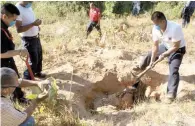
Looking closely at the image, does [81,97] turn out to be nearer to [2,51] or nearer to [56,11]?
[2,51]

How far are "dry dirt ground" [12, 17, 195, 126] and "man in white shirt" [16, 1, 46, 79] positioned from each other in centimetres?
59

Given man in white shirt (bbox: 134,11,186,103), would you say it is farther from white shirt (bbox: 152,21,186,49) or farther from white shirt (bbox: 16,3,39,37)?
white shirt (bbox: 16,3,39,37)

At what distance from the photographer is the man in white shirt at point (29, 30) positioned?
4.54m

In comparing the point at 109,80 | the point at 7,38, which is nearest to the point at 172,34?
the point at 109,80

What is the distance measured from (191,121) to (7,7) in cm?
269

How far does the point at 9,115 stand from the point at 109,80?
10.5ft

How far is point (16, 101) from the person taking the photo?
435 centimetres

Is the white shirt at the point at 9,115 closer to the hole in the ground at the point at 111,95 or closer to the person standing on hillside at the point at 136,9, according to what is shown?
the hole in the ground at the point at 111,95

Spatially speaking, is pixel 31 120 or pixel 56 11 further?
pixel 56 11

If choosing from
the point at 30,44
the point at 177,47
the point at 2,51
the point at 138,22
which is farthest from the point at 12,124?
the point at 138,22

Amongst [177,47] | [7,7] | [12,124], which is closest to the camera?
[12,124]

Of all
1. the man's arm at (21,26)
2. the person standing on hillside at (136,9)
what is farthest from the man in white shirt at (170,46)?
the person standing on hillside at (136,9)

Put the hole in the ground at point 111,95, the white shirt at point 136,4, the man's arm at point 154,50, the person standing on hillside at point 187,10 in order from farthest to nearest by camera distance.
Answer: the white shirt at point 136,4, the person standing on hillside at point 187,10, the hole in the ground at point 111,95, the man's arm at point 154,50

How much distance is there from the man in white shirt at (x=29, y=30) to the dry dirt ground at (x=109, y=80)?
59cm
